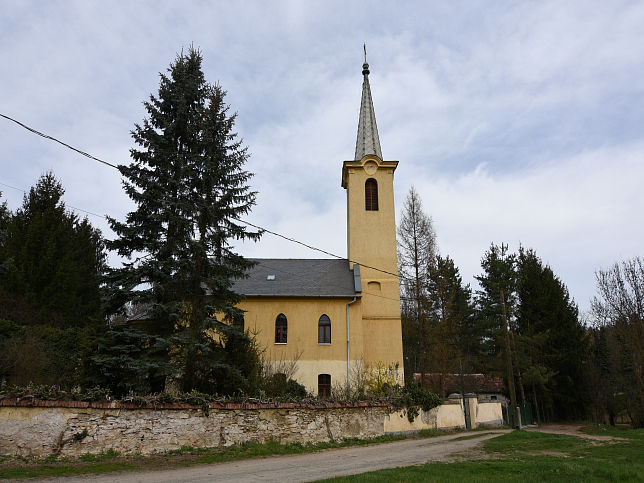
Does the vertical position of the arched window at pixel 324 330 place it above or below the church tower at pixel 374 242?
below

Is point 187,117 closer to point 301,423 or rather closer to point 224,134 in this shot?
point 224,134

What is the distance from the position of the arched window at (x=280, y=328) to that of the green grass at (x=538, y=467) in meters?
14.8

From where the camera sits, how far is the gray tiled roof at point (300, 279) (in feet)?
87.6

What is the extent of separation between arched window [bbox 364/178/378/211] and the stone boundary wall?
53.2 ft

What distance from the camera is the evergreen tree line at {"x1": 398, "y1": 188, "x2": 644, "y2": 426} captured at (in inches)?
1125

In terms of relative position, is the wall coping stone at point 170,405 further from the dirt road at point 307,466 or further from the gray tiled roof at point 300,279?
the gray tiled roof at point 300,279

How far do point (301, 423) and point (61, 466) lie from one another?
6.61 meters

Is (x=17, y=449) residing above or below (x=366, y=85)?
below

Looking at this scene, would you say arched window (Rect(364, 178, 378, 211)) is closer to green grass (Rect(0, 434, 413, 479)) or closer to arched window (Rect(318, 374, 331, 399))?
arched window (Rect(318, 374, 331, 399))

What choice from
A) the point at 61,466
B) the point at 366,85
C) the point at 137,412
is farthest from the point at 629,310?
the point at 61,466

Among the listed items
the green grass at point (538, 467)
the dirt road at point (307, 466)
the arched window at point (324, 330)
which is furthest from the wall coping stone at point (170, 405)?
the arched window at point (324, 330)

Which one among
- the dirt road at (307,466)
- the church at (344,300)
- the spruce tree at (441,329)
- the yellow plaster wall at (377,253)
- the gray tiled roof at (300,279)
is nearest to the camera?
the dirt road at (307,466)

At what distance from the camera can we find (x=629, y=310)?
91.8 feet

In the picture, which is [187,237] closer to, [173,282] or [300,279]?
[173,282]
